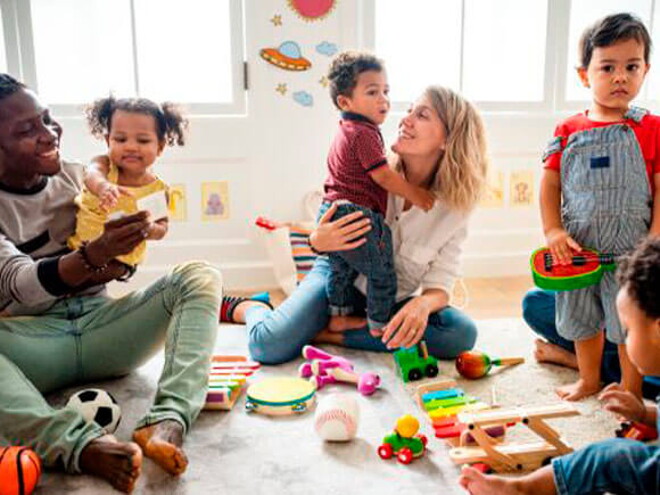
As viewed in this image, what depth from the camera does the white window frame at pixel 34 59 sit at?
8.77ft

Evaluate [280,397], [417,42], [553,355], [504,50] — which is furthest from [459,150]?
[504,50]

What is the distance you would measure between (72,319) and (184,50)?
1.55 meters

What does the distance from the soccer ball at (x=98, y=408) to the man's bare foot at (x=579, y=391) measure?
3.39 feet

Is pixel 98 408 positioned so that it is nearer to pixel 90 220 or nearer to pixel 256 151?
pixel 90 220

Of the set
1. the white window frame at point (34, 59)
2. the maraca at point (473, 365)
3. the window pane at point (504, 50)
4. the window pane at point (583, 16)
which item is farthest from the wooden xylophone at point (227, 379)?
the window pane at point (583, 16)

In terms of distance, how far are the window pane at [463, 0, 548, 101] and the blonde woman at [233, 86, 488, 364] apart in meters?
1.28

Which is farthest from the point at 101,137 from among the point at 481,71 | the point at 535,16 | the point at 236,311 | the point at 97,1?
the point at 535,16

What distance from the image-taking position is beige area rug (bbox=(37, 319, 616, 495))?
51.9 inches

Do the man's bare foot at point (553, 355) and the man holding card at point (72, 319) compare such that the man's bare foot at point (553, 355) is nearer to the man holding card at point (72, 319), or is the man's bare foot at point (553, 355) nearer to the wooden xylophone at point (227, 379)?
the wooden xylophone at point (227, 379)

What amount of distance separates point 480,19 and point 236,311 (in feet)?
5.56

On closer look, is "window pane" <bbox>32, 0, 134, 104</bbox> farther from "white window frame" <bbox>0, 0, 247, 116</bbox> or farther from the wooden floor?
the wooden floor

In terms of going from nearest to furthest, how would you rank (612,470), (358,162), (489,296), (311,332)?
1. (612,470)
2. (358,162)
3. (311,332)
4. (489,296)

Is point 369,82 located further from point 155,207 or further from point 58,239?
point 58,239

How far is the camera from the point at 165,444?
4.38ft
